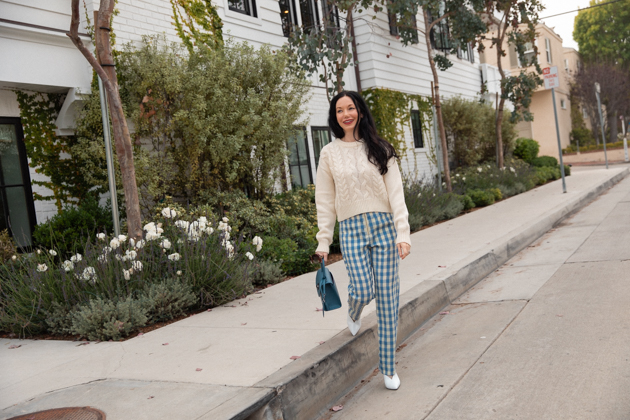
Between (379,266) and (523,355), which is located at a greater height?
(379,266)

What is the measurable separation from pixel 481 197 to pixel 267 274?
8.19m

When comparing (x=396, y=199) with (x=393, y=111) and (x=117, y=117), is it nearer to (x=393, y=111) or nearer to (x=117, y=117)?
(x=117, y=117)

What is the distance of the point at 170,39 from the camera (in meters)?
9.30

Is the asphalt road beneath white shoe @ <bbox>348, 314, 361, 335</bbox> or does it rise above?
beneath

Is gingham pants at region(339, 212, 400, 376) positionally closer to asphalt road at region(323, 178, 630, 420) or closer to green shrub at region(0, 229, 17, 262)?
asphalt road at region(323, 178, 630, 420)

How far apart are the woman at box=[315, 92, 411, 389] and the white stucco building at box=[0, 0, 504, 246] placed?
17.4ft

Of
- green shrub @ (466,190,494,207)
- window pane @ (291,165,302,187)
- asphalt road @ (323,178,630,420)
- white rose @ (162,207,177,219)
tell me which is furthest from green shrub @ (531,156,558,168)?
white rose @ (162,207,177,219)

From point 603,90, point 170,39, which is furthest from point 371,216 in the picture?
point 603,90

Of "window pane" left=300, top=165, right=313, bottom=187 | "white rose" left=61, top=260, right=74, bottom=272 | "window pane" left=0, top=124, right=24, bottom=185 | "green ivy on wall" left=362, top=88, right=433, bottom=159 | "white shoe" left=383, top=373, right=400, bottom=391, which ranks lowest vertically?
"white shoe" left=383, top=373, right=400, bottom=391

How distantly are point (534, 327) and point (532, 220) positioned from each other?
5733mm

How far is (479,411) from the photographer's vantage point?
313cm

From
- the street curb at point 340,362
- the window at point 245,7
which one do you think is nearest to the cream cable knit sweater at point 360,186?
the street curb at point 340,362

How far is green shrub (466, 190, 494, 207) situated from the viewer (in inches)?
531

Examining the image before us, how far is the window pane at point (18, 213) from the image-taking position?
24.5 feet
